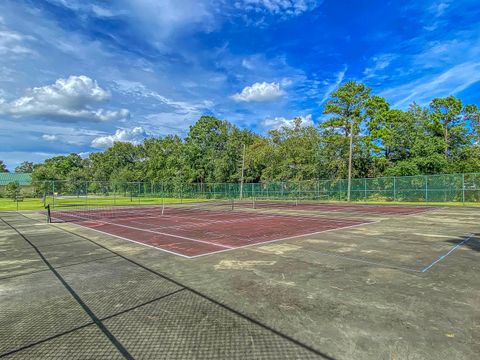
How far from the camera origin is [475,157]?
37.9 metres

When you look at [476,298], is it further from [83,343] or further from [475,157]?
[475,157]

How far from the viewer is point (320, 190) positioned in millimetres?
40875

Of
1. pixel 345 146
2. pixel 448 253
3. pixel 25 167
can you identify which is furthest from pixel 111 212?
pixel 25 167

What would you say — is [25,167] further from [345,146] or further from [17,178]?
[345,146]

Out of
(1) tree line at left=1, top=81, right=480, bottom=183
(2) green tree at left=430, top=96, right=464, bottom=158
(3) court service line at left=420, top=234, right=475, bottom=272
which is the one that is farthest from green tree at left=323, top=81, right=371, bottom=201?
(3) court service line at left=420, top=234, right=475, bottom=272

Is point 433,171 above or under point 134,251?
above

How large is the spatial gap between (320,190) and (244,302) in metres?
37.7

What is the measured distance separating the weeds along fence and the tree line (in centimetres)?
343

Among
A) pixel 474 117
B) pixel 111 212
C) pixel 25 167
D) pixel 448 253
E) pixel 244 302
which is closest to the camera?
pixel 244 302

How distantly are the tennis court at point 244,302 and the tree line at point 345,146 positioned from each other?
3083 centimetres

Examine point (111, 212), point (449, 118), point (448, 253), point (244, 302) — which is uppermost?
point (449, 118)

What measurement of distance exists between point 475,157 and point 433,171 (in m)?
6.14

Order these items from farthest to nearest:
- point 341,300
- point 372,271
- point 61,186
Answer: point 61,186 < point 372,271 < point 341,300

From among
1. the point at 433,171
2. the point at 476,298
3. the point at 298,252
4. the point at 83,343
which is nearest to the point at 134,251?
the point at 298,252
